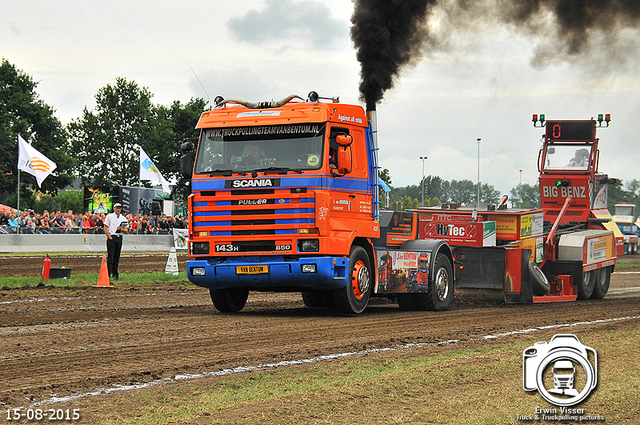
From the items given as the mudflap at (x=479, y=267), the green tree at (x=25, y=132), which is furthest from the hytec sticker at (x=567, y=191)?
the green tree at (x=25, y=132)

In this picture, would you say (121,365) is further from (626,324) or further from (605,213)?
(605,213)

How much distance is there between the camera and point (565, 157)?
20.0m

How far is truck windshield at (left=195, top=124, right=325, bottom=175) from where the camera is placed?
1147 cm

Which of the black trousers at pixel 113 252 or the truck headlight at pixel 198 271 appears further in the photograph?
the black trousers at pixel 113 252

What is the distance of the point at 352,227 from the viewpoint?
1195 cm

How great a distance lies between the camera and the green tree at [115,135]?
76.1m

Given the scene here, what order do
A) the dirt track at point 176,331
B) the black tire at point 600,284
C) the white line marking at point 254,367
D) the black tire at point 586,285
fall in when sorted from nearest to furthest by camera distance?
the white line marking at point 254,367, the dirt track at point 176,331, the black tire at point 586,285, the black tire at point 600,284

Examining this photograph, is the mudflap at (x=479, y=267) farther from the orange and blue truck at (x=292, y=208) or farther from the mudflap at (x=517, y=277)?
the orange and blue truck at (x=292, y=208)

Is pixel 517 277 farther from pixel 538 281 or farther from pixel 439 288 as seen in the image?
pixel 439 288

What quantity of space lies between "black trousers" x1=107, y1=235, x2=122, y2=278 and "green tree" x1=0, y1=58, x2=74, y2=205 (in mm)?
44764

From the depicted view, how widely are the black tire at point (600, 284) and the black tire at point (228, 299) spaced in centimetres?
914

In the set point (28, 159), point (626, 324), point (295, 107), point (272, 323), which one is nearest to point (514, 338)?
point (626, 324)

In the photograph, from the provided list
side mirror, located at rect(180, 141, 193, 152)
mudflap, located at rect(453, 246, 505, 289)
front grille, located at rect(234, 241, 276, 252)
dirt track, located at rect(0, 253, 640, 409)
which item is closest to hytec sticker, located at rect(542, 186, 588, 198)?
dirt track, located at rect(0, 253, 640, 409)

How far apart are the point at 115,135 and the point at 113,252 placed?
61.5m
